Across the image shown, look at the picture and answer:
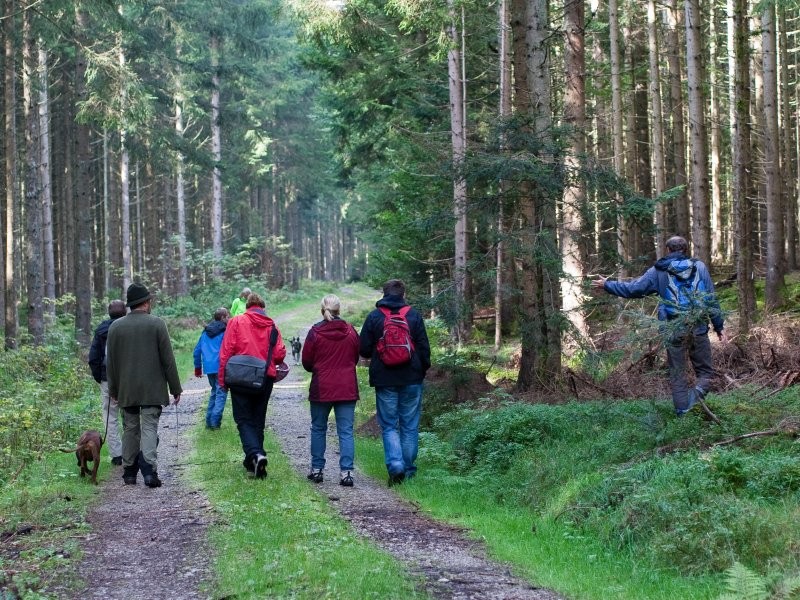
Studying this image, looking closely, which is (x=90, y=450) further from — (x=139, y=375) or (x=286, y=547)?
(x=286, y=547)

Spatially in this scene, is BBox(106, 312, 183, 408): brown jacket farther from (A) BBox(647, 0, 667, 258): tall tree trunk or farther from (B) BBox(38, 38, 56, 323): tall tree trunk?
(A) BBox(647, 0, 667, 258): tall tree trunk

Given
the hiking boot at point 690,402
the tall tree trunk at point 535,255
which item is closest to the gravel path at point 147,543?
the hiking boot at point 690,402

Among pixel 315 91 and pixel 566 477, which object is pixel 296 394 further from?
pixel 315 91

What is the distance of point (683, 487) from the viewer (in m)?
6.71

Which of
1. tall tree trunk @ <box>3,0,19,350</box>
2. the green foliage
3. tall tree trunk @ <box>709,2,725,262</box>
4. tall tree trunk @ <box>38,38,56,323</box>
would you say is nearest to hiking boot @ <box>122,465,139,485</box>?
the green foliage

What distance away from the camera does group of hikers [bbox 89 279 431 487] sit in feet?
32.1

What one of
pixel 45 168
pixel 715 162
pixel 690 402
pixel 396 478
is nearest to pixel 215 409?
pixel 396 478

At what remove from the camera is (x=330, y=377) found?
390 inches

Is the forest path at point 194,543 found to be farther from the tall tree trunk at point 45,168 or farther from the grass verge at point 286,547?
the tall tree trunk at point 45,168

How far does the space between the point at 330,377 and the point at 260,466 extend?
1267mm

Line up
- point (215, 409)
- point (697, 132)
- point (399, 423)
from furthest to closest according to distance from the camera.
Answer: point (697, 132), point (215, 409), point (399, 423)

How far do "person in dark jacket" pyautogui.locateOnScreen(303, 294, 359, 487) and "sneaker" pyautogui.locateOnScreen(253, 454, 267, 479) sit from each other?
1.86ft

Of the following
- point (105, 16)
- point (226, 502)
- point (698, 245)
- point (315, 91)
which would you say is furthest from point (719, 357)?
point (315, 91)

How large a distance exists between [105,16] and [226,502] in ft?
53.3
